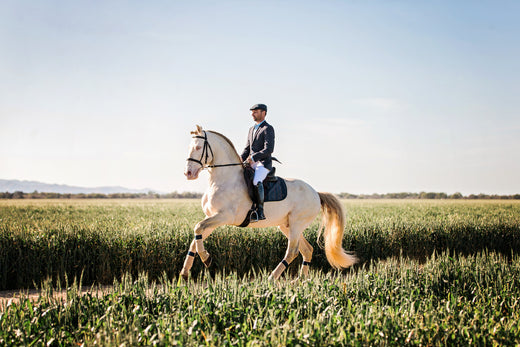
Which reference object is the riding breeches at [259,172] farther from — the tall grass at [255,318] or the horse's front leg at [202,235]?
the tall grass at [255,318]

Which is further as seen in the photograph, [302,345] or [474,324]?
[474,324]

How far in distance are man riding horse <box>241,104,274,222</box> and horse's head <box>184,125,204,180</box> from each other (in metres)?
1.04

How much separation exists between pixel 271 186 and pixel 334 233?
6.97 ft

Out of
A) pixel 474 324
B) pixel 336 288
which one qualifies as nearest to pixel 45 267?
pixel 336 288

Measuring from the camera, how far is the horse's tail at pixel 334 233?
874 centimetres

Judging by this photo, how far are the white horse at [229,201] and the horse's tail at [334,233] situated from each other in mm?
61

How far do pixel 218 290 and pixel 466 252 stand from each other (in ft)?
42.3

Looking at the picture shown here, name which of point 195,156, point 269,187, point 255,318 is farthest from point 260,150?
point 255,318

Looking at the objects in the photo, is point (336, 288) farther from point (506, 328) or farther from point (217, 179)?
point (217, 179)

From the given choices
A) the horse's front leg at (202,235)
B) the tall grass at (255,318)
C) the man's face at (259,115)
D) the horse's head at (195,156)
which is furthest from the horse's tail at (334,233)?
the horse's head at (195,156)

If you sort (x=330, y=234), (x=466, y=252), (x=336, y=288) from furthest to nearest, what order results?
1. (x=466, y=252)
2. (x=330, y=234)
3. (x=336, y=288)

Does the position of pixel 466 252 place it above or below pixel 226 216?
below

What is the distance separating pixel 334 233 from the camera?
28.8ft

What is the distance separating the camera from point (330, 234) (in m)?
8.82
